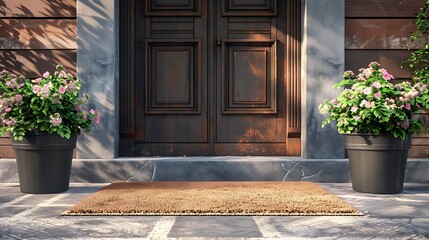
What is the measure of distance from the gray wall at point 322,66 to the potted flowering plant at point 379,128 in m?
0.82

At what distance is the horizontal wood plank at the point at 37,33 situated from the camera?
611cm

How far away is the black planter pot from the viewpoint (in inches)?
199

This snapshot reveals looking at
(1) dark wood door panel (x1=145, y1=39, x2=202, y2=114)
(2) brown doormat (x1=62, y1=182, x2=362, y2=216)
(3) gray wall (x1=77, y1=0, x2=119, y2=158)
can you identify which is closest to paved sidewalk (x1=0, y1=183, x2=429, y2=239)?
(2) brown doormat (x1=62, y1=182, x2=362, y2=216)

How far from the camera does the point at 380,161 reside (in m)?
5.03

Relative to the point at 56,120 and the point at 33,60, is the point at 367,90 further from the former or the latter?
the point at 33,60

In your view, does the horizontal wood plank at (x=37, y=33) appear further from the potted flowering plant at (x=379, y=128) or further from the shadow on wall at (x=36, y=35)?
the potted flowering plant at (x=379, y=128)

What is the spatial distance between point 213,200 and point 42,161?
1.67 m

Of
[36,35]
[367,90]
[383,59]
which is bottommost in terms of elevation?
[367,90]

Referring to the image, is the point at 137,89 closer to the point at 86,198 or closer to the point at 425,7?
the point at 86,198

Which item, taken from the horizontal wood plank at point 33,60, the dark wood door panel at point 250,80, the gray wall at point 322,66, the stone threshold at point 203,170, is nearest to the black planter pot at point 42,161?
the stone threshold at point 203,170

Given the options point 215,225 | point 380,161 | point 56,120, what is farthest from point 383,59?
point 56,120

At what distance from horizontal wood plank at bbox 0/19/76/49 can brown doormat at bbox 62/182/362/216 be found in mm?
1756

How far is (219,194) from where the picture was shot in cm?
488

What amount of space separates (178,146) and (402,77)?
8.64 ft
